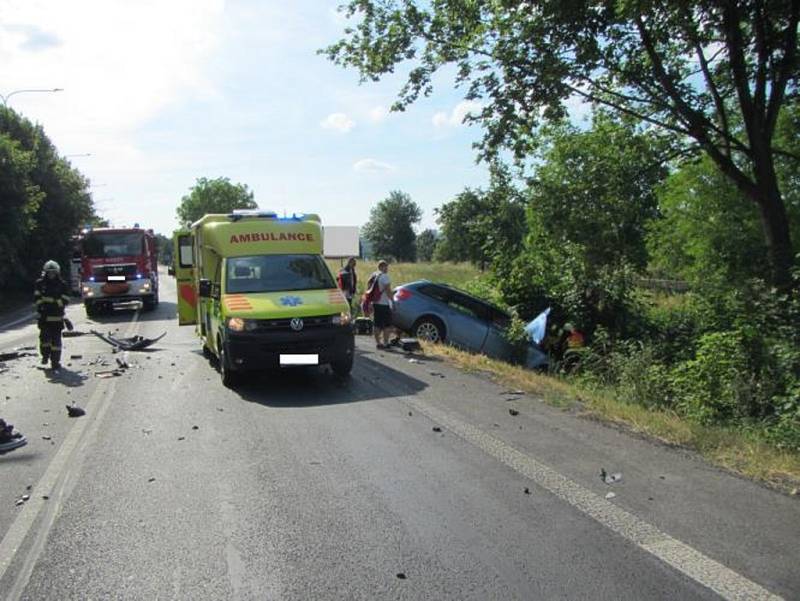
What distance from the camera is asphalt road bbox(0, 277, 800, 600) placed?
3646mm

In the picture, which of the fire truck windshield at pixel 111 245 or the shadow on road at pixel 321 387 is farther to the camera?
the fire truck windshield at pixel 111 245

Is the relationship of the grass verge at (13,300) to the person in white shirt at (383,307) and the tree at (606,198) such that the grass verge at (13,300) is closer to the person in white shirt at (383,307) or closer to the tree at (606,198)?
the person in white shirt at (383,307)

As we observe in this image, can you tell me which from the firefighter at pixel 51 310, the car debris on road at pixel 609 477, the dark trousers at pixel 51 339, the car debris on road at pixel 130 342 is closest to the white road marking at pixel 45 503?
the car debris on road at pixel 609 477

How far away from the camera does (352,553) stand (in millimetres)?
3994

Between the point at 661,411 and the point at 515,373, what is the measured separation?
281 centimetres

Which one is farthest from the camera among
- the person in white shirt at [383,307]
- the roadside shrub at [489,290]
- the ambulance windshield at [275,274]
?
the roadside shrub at [489,290]

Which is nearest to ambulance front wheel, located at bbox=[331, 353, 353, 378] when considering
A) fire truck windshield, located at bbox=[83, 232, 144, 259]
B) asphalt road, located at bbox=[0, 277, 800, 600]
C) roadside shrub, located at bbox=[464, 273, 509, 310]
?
asphalt road, located at bbox=[0, 277, 800, 600]

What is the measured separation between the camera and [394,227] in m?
106

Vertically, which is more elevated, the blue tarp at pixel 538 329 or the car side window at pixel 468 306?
the car side window at pixel 468 306

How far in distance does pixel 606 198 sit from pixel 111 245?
53.4ft

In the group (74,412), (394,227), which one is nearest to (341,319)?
(74,412)

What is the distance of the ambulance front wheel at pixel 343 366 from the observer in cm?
960

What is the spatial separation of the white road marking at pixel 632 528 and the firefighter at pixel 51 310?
26.1 ft

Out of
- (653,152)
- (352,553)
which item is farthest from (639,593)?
(653,152)
